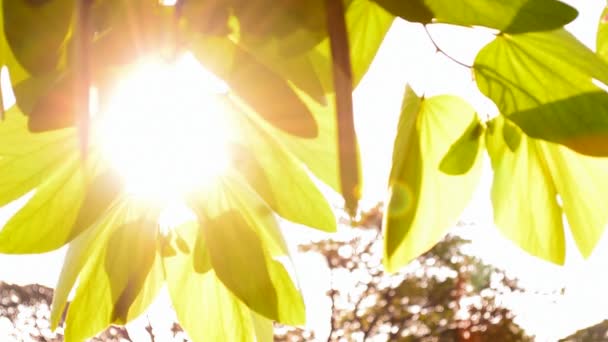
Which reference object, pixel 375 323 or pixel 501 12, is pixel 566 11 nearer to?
pixel 501 12

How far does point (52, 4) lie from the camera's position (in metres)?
0.31

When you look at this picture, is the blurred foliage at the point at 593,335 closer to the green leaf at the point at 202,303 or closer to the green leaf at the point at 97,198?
the green leaf at the point at 202,303

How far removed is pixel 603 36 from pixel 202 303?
0.41 m

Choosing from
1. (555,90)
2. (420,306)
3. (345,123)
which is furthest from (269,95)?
(420,306)

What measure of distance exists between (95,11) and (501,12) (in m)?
0.21

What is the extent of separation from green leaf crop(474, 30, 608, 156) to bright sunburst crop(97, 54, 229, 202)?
0.16 meters

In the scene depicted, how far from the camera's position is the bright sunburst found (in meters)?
0.32

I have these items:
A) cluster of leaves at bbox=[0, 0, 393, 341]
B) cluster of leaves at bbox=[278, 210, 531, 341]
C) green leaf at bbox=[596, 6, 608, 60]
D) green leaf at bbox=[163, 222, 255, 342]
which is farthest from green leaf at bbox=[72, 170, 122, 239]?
cluster of leaves at bbox=[278, 210, 531, 341]

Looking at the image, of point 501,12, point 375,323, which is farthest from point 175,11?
point 375,323

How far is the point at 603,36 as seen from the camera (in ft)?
1.78

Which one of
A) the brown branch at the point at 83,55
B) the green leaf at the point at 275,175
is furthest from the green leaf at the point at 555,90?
the brown branch at the point at 83,55

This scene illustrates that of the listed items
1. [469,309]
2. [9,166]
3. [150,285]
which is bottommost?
[469,309]

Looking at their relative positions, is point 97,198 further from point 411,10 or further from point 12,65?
point 411,10

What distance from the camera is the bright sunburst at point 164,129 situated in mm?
324
